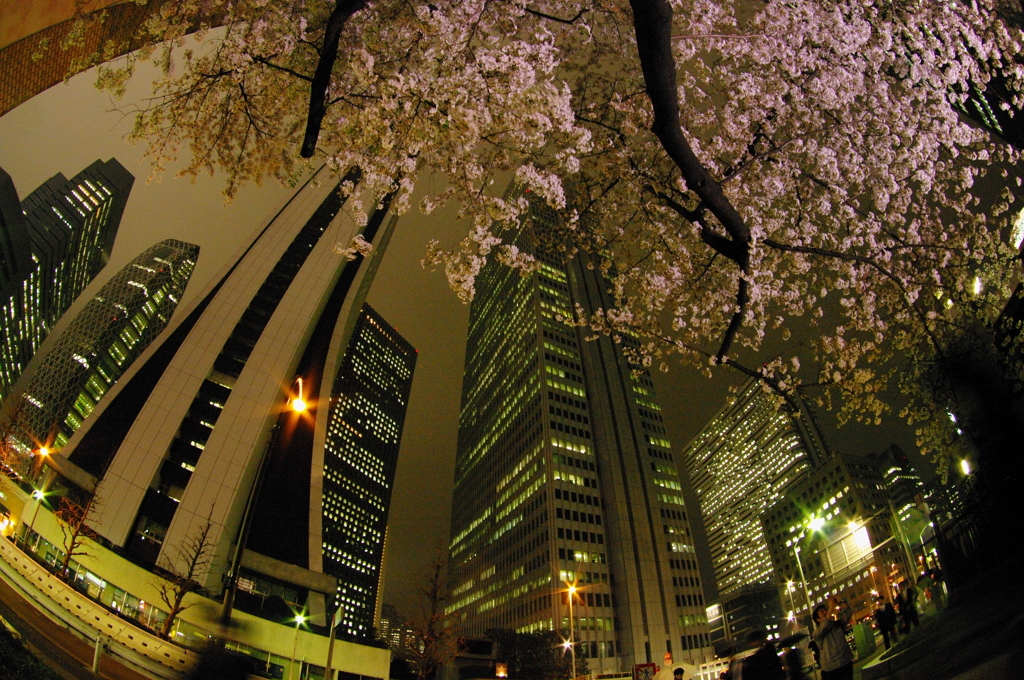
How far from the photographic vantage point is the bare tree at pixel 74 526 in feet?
81.6

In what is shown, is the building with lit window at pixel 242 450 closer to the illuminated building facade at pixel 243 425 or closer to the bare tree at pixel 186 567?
the illuminated building facade at pixel 243 425

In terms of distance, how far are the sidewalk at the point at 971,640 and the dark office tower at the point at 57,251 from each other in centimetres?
9076

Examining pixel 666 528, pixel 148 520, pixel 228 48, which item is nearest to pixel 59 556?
Answer: pixel 148 520

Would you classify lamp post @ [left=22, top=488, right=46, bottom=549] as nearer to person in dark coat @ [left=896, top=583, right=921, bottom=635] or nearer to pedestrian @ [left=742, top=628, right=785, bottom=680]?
pedestrian @ [left=742, top=628, right=785, bottom=680]

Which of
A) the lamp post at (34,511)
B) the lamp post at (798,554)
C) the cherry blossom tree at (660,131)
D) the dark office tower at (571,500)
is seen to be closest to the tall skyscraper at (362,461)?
the dark office tower at (571,500)

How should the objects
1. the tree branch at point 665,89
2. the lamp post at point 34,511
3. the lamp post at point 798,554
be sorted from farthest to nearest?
the lamp post at point 798,554, the lamp post at point 34,511, the tree branch at point 665,89

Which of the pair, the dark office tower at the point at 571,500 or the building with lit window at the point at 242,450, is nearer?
the building with lit window at the point at 242,450

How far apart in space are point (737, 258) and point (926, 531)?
969 centimetres

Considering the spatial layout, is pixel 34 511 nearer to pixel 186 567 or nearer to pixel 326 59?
pixel 186 567

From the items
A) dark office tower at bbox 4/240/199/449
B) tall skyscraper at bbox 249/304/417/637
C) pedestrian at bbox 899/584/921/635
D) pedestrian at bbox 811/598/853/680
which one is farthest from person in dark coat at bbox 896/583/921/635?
tall skyscraper at bbox 249/304/417/637

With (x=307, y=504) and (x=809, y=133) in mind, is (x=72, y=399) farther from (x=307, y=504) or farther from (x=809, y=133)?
(x=809, y=133)

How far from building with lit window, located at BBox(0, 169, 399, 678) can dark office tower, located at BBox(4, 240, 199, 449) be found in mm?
31215

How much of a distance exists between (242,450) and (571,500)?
6526 centimetres

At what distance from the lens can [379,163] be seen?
→ 7879 mm
